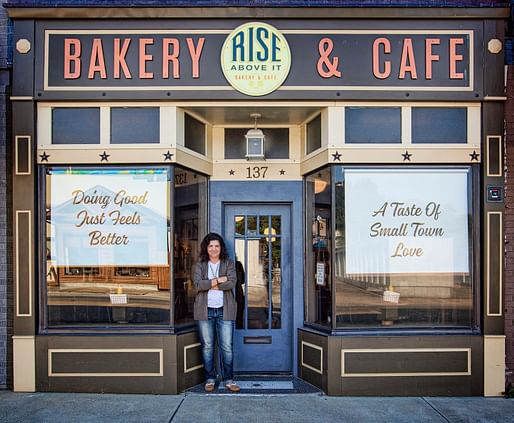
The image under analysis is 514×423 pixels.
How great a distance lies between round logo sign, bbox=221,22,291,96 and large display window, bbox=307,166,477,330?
51.3 inches

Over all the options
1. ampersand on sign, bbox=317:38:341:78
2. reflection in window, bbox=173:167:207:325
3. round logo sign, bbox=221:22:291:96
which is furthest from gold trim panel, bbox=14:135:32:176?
ampersand on sign, bbox=317:38:341:78

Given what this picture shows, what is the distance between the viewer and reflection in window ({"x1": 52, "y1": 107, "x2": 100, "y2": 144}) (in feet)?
19.9

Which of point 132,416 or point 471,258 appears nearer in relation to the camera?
point 132,416

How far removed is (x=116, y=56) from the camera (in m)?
6.02

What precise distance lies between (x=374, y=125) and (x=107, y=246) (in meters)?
3.40

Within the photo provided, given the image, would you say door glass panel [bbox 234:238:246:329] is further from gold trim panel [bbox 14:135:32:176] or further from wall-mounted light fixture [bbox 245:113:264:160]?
gold trim panel [bbox 14:135:32:176]

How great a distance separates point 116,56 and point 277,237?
9.64 feet

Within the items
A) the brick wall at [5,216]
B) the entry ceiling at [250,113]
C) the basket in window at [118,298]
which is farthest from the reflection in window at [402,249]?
the brick wall at [5,216]

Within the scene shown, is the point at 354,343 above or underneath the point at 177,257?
underneath

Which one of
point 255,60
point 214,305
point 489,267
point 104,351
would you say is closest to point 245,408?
point 214,305

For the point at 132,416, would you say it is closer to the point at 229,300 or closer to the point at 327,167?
the point at 229,300

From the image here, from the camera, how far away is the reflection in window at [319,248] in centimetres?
623

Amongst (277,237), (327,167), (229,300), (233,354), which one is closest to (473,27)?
(327,167)

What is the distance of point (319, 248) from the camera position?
6.47 m
